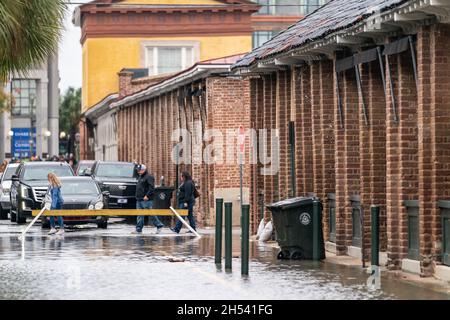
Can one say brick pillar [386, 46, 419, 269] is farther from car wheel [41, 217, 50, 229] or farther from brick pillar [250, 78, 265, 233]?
car wheel [41, 217, 50, 229]

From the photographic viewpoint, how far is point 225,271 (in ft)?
71.4

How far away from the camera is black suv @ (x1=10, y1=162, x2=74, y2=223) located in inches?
1641

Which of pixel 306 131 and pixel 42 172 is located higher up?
pixel 306 131

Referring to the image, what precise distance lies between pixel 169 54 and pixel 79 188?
42046 millimetres

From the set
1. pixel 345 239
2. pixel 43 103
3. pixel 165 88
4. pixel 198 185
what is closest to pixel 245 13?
pixel 165 88

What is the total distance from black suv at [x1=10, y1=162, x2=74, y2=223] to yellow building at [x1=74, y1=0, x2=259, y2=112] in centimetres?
3597

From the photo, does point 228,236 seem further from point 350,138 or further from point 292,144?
point 292,144

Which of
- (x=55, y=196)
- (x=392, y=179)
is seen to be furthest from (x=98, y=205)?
(x=392, y=179)

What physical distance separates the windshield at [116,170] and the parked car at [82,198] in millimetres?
7255

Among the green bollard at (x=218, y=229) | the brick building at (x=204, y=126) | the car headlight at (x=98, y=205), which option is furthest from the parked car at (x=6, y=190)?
the green bollard at (x=218, y=229)

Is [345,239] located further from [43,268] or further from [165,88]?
[165,88]

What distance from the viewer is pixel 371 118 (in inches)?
961

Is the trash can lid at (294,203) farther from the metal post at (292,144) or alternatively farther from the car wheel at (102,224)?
the car wheel at (102,224)
